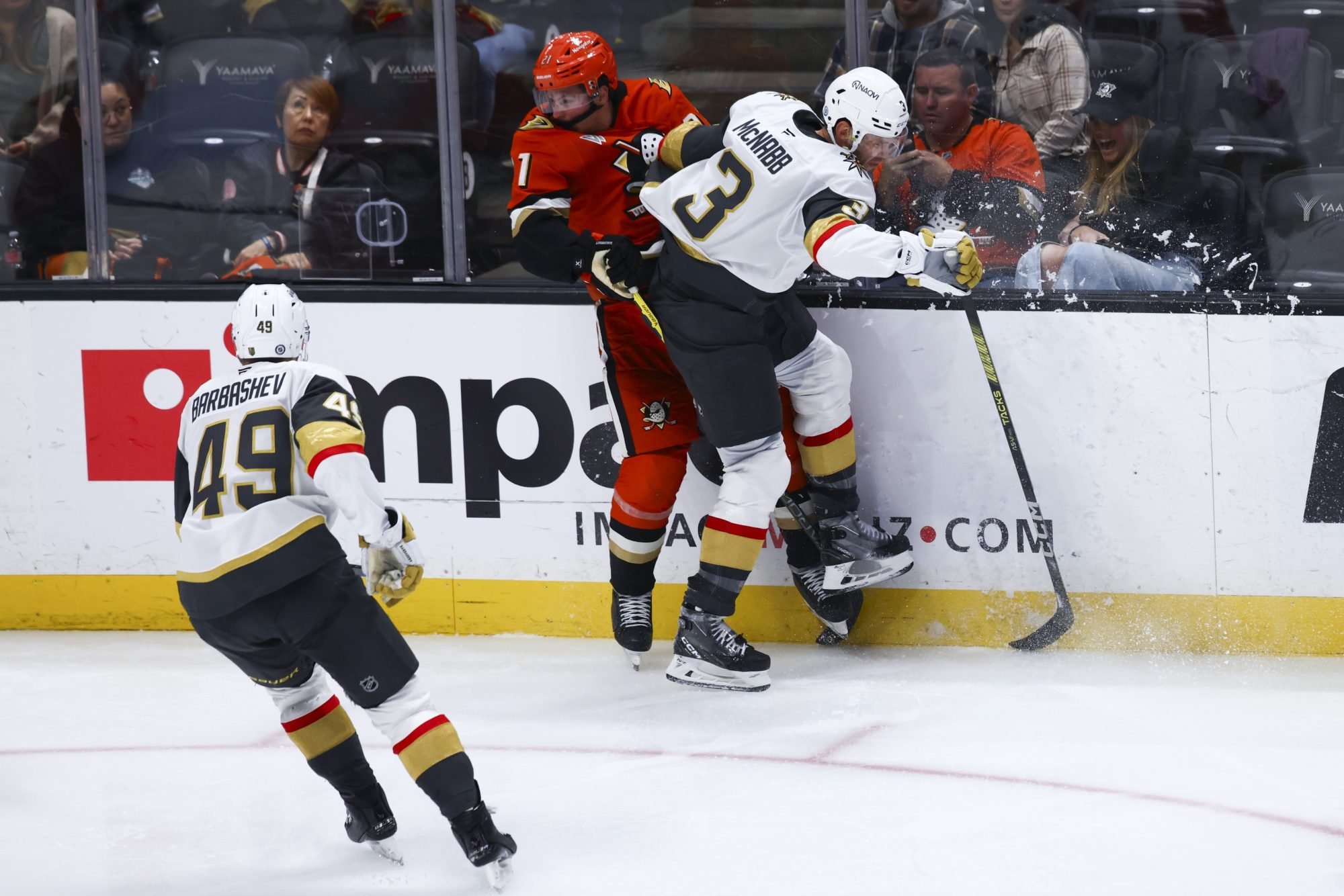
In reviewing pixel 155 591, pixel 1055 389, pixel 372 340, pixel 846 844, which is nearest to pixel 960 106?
pixel 1055 389

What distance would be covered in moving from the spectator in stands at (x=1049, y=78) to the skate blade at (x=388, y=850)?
7.36 ft

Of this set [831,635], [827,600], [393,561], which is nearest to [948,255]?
[827,600]

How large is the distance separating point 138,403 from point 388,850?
6.38ft

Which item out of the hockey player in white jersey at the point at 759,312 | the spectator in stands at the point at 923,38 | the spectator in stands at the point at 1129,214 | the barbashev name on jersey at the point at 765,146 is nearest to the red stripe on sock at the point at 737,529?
the hockey player in white jersey at the point at 759,312

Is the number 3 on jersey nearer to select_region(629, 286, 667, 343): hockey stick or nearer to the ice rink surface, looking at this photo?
select_region(629, 286, 667, 343): hockey stick

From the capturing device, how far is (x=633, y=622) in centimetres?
371

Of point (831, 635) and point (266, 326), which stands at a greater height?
point (266, 326)

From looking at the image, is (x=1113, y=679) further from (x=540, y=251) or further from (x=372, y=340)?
(x=372, y=340)

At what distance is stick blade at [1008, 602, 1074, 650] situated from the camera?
3682 mm

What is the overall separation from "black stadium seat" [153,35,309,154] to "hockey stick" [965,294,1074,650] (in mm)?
2000

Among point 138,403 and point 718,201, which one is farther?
point 138,403

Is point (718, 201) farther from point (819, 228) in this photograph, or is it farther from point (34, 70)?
point (34, 70)

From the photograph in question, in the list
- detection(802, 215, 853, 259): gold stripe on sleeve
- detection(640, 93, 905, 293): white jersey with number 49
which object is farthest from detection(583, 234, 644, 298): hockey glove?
detection(802, 215, 853, 259): gold stripe on sleeve

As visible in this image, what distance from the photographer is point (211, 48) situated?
419 centimetres
